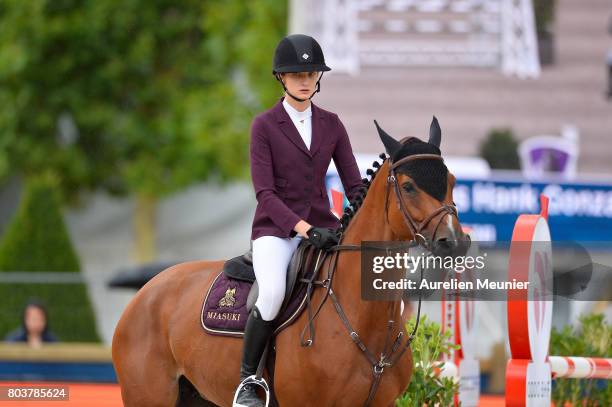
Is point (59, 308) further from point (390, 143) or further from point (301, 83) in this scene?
point (390, 143)

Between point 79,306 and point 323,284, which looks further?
point 79,306

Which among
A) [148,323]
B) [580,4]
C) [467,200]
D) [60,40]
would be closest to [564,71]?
[580,4]

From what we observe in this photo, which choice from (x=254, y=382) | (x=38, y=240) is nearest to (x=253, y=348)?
(x=254, y=382)

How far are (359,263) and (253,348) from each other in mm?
656

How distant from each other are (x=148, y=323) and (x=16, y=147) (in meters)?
15.4

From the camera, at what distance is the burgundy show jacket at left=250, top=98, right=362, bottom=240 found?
5684 millimetres

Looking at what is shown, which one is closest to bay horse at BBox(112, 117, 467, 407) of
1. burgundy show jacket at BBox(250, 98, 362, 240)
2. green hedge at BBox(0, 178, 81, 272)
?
burgundy show jacket at BBox(250, 98, 362, 240)

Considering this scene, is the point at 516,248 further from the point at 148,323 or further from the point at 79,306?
the point at 79,306

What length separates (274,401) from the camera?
5668 mm

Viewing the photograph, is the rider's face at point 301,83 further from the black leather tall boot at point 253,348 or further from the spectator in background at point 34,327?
the spectator in background at point 34,327

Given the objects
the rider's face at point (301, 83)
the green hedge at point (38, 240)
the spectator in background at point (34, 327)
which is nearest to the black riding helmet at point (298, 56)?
the rider's face at point (301, 83)

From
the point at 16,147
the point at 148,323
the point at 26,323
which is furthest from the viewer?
the point at 16,147

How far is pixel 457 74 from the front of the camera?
13.9 m

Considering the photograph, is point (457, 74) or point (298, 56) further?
point (457, 74)
